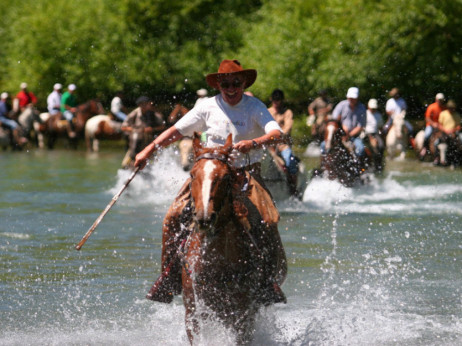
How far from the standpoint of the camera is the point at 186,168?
20.9m

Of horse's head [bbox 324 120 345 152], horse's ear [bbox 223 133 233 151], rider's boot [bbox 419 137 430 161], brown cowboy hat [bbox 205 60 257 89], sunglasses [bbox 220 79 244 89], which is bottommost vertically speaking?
rider's boot [bbox 419 137 430 161]

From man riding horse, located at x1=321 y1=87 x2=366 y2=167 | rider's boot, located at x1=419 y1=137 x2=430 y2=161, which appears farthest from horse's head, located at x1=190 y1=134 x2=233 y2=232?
rider's boot, located at x1=419 y1=137 x2=430 y2=161

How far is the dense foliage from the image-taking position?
29156 millimetres

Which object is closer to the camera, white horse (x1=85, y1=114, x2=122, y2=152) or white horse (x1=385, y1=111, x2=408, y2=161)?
white horse (x1=385, y1=111, x2=408, y2=161)

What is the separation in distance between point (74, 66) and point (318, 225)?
26316 millimetres

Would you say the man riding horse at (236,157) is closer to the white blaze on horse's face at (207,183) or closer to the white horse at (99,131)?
the white blaze on horse's face at (207,183)

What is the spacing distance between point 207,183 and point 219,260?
68 cm

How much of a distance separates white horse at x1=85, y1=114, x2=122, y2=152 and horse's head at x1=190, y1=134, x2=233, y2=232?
27.3 m

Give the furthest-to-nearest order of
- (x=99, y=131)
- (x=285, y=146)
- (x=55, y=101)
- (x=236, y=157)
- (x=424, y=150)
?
(x=55, y=101)
(x=99, y=131)
(x=424, y=150)
(x=285, y=146)
(x=236, y=157)

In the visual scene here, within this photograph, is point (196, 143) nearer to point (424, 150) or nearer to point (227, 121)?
point (227, 121)

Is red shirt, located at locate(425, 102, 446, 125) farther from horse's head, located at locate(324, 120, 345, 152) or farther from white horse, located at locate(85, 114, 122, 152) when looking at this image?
white horse, located at locate(85, 114, 122, 152)

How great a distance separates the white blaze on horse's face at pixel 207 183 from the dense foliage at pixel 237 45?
22.0 m

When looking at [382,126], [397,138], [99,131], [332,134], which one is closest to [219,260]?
[332,134]

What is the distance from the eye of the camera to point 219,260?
7617 millimetres
